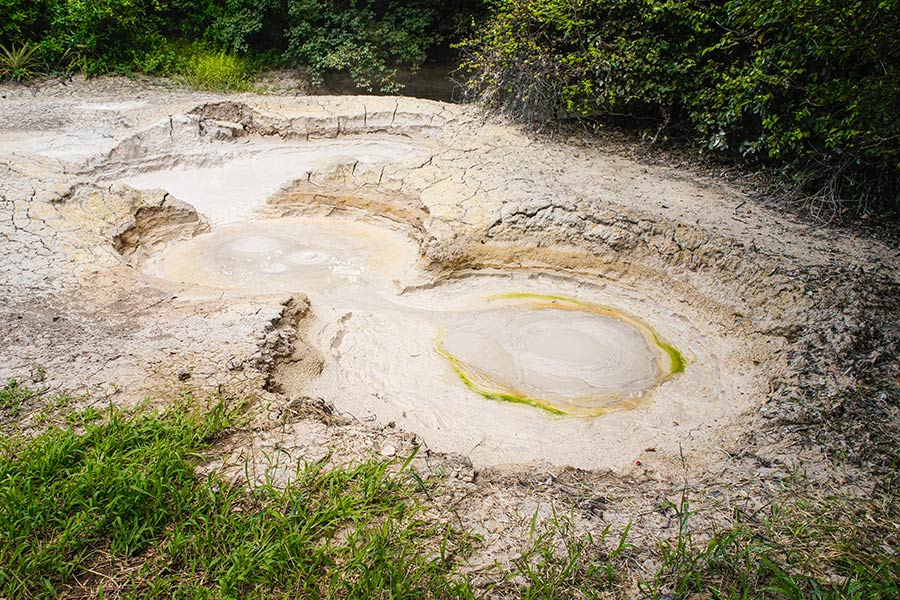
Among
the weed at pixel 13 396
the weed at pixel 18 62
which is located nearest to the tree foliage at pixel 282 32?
the weed at pixel 18 62

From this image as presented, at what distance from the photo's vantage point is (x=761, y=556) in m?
2.07

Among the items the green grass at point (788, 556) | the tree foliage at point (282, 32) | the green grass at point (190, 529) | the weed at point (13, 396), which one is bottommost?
the weed at point (13, 396)

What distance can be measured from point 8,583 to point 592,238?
4423mm

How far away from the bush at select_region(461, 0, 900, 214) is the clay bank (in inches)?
25.5

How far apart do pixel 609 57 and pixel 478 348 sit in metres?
3.99

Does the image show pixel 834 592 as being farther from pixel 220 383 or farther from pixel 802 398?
pixel 220 383

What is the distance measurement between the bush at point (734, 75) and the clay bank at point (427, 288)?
2.13 feet

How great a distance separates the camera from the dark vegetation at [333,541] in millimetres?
1986

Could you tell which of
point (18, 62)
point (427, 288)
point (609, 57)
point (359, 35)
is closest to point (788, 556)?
point (427, 288)

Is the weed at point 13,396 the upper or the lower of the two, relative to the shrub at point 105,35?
lower

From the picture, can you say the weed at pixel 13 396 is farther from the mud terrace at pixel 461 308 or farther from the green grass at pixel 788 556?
the green grass at pixel 788 556

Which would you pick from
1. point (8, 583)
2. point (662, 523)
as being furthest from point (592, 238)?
point (8, 583)

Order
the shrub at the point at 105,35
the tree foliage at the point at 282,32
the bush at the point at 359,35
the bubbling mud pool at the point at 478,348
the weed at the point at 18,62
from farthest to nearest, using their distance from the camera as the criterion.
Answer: the bush at the point at 359,35, the tree foliage at the point at 282,32, the shrub at the point at 105,35, the weed at the point at 18,62, the bubbling mud pool at the point at 478,348

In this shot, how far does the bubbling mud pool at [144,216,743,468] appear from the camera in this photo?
3.55 m
